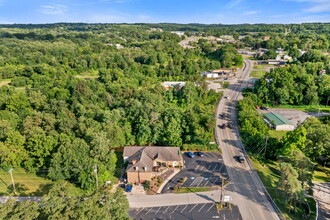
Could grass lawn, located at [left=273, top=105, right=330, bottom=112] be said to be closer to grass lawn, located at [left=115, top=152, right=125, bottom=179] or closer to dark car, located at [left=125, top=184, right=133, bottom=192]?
grass lawn, located at [left=115, top=152, right=125, bottom=179]

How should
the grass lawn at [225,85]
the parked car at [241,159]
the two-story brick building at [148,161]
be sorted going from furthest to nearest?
the grass lawn at [225,85] < the parked car at [241,159] < the two-story brick building at [148,161]

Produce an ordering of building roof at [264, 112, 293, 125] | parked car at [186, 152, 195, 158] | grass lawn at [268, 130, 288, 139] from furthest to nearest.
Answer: building roof at [264, 112, 293, 125] → grass lawn at [268, 130, 288, 139] → parked car at [186, 152, 195, 158]

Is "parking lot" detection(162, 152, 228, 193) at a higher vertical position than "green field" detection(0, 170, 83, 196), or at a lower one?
higher

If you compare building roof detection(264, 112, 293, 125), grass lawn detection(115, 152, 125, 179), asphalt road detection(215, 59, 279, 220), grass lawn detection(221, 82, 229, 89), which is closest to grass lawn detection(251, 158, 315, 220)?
asphalt road detection(215, 59, 279, 220)

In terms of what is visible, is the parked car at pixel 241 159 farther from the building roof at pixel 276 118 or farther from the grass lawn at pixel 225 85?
the grass lawn at pixel 225 85

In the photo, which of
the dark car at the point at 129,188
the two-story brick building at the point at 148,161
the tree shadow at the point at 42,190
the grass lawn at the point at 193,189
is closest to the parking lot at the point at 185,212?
the grass lawn at the point at 193,189

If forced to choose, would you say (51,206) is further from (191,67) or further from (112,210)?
(191,67)

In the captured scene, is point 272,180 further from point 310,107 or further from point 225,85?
point 225,85
